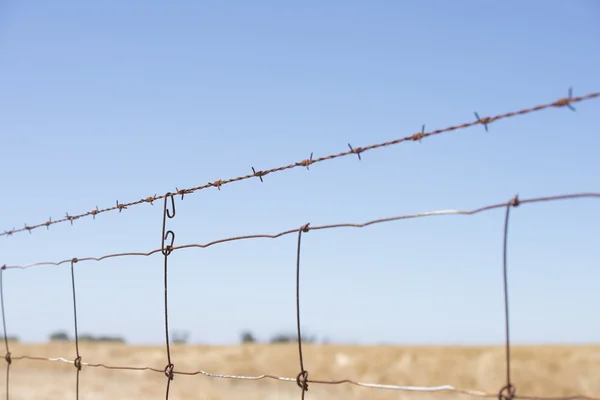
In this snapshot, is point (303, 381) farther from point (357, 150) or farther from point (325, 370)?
point (325, 370)

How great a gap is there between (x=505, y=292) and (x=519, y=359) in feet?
112

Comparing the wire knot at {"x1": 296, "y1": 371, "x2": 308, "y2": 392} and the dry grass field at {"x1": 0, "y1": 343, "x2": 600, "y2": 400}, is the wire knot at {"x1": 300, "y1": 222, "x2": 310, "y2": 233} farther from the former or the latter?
the dry grass field at {"x1": 0, "y1": 343, "x2": 600, "y2": 400}

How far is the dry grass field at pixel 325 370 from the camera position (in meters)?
28.6

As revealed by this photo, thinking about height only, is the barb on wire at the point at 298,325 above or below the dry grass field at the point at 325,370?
below

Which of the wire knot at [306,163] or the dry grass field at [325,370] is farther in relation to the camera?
the dry grass field at [325,370]

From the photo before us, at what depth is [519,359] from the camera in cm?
3444

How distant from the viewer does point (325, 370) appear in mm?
36844

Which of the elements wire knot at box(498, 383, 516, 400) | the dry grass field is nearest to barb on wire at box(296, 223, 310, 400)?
wire knot at box(498, 383, 516, 400)

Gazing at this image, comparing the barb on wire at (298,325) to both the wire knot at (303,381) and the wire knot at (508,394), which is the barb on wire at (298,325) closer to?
the wire knot at (303,381)

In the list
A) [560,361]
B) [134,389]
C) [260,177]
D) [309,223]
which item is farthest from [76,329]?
[560,361]

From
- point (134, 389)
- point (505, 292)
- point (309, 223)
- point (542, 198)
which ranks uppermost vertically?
point (134, 389)

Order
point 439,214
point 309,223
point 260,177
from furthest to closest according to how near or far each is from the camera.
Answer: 1. point 260,177
2. point 309,223
3. point 439,214

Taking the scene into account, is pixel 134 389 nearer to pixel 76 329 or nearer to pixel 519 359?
pixel 519 359

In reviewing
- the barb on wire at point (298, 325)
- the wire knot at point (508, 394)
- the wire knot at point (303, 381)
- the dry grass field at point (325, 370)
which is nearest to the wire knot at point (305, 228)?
the barb on wire at point (298, 325)
